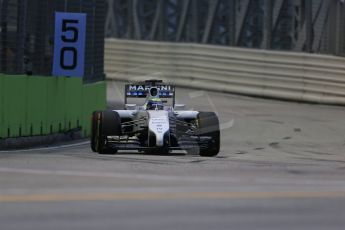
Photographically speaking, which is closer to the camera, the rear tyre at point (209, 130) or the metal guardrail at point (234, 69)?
the rear tyre at point (209, 130)

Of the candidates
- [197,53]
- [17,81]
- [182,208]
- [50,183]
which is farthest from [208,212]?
[197,53]

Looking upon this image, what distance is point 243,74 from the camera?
90.9 feet

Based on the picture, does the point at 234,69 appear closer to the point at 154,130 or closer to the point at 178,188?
the point at 154,130

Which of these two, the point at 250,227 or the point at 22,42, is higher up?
the point at 22,42

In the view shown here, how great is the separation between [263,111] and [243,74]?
14.8ft

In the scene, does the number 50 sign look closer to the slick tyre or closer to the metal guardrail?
the slick tyre

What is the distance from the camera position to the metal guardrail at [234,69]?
978 inches

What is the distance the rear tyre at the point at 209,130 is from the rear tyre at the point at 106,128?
4.71ft

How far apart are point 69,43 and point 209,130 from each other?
4959 millimetres

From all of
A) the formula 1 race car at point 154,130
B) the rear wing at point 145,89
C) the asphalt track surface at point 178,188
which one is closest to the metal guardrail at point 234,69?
the asphalt track surface at point 178,188

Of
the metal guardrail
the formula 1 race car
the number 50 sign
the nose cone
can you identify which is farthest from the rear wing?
the metal guardrail

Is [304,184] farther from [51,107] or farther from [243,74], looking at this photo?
[243,74]

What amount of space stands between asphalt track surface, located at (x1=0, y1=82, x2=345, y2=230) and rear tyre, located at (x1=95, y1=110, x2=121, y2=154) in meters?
0.23

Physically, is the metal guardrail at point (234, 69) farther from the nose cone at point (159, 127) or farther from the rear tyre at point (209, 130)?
the nose cone at point (159, 127)
